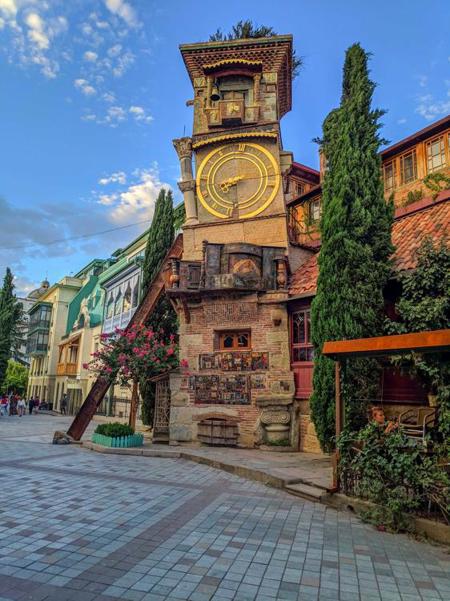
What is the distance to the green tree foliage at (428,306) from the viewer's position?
8.08 meters

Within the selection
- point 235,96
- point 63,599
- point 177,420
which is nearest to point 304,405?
point 177,420

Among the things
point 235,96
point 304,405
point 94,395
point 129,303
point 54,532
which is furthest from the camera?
point 129,303

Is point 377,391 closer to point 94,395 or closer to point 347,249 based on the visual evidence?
point 347,249

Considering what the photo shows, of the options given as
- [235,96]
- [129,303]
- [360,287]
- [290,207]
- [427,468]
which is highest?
[235,96]

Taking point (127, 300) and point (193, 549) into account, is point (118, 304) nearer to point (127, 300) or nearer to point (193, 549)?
point (127, 300)

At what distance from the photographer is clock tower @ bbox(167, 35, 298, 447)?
12.4m

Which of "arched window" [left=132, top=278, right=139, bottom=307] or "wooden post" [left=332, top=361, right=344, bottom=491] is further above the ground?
"arched window" [left=132, top=278, right=139, bottom=307]

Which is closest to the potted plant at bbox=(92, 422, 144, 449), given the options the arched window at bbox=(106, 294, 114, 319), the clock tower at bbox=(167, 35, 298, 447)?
the clock tower at bbox=(167, 35, 298, 447)

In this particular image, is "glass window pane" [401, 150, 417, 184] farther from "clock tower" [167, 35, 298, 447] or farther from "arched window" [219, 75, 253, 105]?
"arched window" [219, 75, 253, 105]

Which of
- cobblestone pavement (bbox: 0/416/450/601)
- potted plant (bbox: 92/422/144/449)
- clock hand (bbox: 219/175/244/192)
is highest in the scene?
clock hand (bbox: 219/175/244/192)

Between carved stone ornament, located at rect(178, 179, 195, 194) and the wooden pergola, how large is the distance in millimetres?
10415

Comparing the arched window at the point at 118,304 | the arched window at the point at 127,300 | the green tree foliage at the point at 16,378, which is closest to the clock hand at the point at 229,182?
the arched window at the point at 127,300

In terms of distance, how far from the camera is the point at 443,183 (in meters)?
12.9

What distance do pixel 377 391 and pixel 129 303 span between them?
71.4 ft
